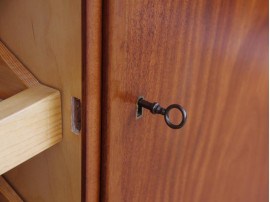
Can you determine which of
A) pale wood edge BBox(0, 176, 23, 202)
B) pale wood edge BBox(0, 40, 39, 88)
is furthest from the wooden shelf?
pale wood edge BBox(0, 176, 23, 202)

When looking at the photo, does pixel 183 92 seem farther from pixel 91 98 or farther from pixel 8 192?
pixel 8 192

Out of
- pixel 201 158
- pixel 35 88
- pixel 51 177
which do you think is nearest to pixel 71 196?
pixel 51 177

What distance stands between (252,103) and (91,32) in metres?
0.51

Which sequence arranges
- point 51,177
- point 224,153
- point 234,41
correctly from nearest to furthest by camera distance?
point 51,177
point 234,41
point 224,153

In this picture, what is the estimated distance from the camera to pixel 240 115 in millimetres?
718

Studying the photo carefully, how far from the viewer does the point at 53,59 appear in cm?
40

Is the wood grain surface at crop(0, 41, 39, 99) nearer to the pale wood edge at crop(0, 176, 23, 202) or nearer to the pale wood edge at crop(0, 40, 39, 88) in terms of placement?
the pale wood edge at crop(0, 40, 39, 88)

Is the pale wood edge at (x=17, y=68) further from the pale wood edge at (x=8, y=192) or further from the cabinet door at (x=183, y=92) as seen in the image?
the pale wood edge at (x=8, y=192)

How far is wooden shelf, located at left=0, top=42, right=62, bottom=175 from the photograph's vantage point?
374 mm

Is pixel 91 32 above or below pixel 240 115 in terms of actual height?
above

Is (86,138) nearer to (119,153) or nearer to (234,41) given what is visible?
(119,153)

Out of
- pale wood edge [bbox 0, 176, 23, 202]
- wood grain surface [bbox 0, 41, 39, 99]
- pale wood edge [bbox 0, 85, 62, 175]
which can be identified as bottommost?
pale wood edge [bbox 0, 176, 23, 202]

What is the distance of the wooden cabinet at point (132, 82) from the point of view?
14.9 inches

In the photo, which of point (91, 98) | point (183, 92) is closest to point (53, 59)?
point (91, 98)
